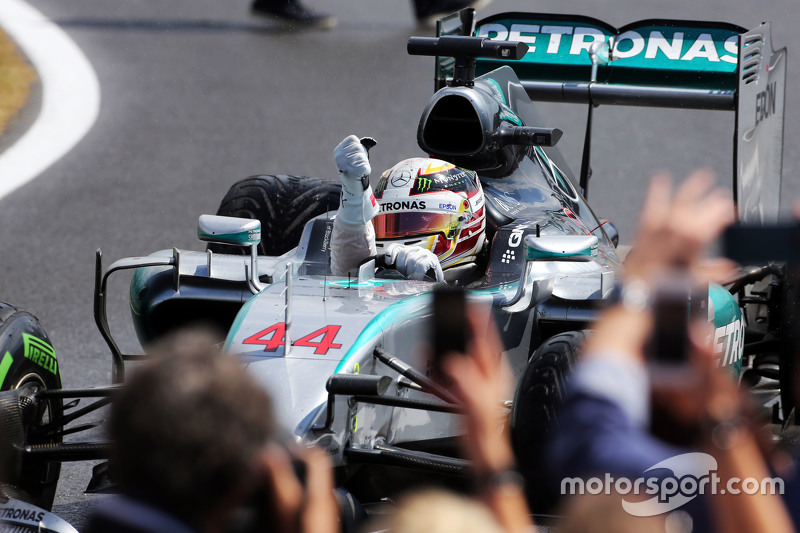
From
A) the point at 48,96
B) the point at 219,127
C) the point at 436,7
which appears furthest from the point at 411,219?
the point at 436,7

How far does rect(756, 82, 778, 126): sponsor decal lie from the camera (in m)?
5.95

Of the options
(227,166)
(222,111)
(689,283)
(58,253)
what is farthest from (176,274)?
(222,111)

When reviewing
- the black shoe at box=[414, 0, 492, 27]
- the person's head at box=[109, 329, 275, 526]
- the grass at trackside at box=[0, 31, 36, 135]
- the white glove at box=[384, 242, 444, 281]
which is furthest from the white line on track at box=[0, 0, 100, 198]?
the person's head at box=[109, 329, 275, 526]

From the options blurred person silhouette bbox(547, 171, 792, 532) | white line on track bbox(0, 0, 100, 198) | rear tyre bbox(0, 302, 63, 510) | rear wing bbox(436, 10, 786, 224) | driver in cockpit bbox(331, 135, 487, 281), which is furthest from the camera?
white line on track bbox(0, 0, 100, 198)

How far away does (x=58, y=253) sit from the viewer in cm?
892

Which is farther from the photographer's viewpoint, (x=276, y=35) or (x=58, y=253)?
(x=276, y=35)

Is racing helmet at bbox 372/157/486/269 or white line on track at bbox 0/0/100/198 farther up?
white line on track at bbox 0/0/100/198

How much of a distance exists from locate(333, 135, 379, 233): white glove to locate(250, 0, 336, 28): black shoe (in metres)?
10.8

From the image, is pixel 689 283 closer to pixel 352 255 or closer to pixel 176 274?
pixel 352 255

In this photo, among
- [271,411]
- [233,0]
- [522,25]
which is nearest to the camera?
[271,411]

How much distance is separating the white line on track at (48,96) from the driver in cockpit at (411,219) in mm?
5954

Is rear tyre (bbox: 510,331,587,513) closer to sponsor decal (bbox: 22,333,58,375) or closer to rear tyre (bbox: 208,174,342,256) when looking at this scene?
sponsor decal (bbox: 22,333,58,375)

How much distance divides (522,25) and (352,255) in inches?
113

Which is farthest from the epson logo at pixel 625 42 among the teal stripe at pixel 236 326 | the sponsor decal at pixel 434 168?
the teal stripe at pixel 236 326
